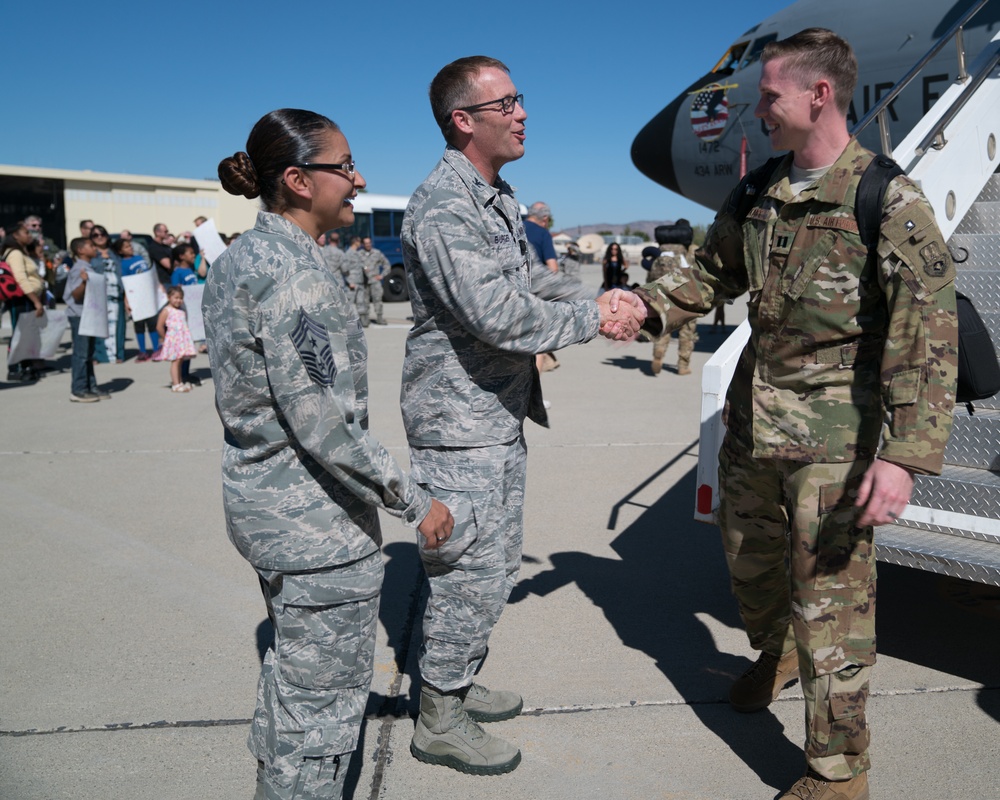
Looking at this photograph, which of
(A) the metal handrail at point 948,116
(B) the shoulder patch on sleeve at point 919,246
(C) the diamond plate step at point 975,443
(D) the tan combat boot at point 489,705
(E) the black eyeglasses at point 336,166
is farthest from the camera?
(A) the metal handrail at point 948,116

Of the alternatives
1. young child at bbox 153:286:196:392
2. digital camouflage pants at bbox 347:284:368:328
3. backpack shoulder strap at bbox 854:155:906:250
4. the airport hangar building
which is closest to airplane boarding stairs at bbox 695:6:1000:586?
backpack shoulder strap at bbox 854:155:906:250

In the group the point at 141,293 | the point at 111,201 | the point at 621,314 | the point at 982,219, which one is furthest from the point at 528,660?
the point at 111,201

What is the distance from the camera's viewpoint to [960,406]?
4.09 m

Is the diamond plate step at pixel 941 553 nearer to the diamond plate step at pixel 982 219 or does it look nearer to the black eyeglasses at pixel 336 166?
the black eyeglasses at pixel 336 166

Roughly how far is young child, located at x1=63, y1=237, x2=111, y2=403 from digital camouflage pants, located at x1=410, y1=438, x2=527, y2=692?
8.04 metres

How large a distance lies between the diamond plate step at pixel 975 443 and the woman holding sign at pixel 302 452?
101 inches

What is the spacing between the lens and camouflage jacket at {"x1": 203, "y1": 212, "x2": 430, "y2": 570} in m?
2.01

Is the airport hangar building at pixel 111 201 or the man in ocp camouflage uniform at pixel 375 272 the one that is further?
the airport hangar building at pixel 111 201

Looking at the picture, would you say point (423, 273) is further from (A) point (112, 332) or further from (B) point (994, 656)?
(A) point (112, 332)

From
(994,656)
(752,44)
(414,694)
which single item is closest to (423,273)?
(414,694)

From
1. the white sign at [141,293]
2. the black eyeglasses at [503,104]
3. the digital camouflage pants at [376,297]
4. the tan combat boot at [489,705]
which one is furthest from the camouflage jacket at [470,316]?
the digital camouflage pants at [376,297]

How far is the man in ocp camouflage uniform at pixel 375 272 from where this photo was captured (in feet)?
57.1

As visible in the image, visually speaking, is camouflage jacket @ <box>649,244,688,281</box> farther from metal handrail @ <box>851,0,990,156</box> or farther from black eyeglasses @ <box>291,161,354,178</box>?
black eyeglasses @ <box>291,161,354,178</box>

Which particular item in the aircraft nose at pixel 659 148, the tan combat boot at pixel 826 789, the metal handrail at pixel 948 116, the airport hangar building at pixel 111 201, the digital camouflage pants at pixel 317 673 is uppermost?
the airport hangar building at pixel 111 201
